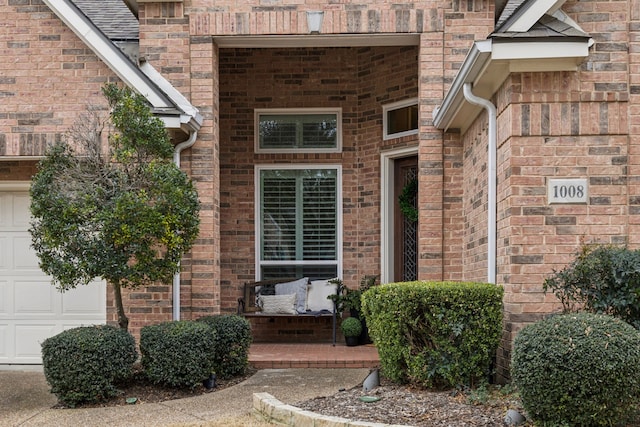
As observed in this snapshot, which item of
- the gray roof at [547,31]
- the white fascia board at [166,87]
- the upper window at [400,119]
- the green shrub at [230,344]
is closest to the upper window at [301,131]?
the upper window at [400,119]

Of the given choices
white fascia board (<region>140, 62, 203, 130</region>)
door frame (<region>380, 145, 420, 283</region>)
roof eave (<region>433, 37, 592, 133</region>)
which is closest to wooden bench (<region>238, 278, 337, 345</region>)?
door frame (<region>380, 145, 420, 283</region>)

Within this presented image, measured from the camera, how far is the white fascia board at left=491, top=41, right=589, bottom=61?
6242mm

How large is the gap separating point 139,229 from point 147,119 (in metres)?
1.10

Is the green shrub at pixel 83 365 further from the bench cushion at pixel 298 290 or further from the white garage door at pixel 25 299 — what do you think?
the bench cushion at pixel 298 290

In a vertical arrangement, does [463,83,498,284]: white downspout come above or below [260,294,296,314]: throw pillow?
above

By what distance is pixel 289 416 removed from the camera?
6.02 metres

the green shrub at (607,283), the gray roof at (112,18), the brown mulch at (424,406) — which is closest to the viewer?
the green shrub at (607,283)

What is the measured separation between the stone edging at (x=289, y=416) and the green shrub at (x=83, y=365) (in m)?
1.46

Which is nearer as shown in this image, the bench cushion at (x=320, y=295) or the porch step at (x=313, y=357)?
the porch step at (x=313, y=357)

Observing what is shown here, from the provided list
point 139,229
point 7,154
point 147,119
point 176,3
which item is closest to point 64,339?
point 139,229

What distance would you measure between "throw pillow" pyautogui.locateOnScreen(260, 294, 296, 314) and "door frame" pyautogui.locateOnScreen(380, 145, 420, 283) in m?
1.34

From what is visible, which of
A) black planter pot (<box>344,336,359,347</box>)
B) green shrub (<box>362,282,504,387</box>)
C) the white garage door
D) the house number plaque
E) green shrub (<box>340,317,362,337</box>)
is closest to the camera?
green shrub (<box>362,282,504,387</box>)

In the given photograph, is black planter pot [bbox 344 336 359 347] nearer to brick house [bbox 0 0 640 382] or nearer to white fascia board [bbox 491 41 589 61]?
brick house [bbox 0 0 640 382]

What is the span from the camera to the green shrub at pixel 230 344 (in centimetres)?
795
